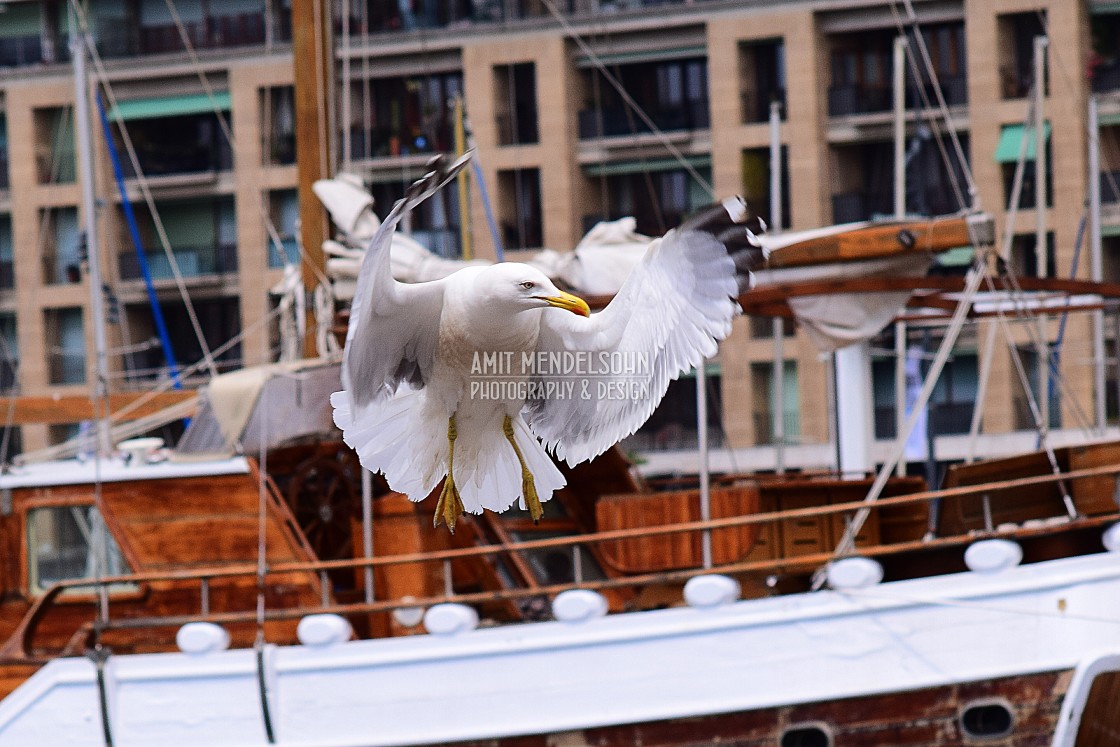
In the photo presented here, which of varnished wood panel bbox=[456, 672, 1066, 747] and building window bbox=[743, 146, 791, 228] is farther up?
building window bbox=[743, 146, 791, 228]

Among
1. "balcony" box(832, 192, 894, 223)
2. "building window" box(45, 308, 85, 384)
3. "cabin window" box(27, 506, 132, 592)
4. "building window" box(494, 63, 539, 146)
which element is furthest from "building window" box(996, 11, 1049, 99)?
Result: "cabin window" box(27, 506, 132, 592)

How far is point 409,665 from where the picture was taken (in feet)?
35.0

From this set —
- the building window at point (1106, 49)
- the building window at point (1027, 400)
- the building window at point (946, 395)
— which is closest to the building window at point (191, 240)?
the building window at point (946, 395)

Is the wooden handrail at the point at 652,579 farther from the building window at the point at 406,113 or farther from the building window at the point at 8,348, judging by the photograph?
the building window at the point at 8,348

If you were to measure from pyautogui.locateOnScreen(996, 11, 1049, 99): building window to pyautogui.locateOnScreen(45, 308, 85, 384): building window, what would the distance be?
17.0 meters

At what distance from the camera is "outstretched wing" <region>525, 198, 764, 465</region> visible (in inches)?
208

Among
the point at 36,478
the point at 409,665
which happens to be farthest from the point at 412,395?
the point at 36,478

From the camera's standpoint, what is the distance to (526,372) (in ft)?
17.1

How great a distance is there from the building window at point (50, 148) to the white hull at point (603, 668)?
23.6 metres

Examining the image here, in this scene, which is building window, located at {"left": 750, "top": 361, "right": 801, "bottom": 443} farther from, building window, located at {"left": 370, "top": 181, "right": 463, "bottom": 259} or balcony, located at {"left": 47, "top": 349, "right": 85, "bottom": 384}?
balcony, located at {"left": 47, "top": 349, "right": 85, "bottom": 384}

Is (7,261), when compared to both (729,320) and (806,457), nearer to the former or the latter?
(806,457)

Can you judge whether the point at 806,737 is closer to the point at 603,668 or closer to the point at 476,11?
the point at 603,668

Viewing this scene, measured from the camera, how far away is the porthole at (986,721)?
10297 mm

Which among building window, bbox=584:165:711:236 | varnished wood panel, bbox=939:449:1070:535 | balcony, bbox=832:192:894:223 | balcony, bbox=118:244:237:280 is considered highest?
building window, bbox=584:165:711:236
